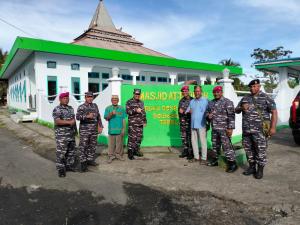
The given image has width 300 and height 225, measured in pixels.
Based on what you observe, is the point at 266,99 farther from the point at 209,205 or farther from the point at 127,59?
the point at 127,59

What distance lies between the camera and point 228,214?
3.32m

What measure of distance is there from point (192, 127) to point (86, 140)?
2.23 m

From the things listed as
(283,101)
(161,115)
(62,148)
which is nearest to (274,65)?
(283,101)

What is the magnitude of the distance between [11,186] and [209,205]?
3.20 metres

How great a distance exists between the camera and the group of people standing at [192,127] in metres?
4.62

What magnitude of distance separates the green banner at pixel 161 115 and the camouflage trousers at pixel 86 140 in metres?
2.19

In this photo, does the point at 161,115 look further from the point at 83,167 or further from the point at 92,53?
the point at 92,53

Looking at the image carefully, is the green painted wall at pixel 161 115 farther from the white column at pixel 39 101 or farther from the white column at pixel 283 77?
the white column at pixel 39 101

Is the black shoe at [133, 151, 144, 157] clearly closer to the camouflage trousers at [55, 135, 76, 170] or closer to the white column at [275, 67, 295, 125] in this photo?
the camouflage trousers at [55, 135, 76, 170]

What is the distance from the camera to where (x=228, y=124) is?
5043mm

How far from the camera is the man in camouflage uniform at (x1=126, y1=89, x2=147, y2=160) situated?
614cm

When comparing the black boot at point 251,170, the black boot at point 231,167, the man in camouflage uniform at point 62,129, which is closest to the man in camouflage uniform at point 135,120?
the man in camouflage uniform at point 62,129

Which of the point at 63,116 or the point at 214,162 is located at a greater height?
the point at 63,116

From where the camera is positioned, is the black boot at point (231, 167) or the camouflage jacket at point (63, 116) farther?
the black boot at point (231, 167)
